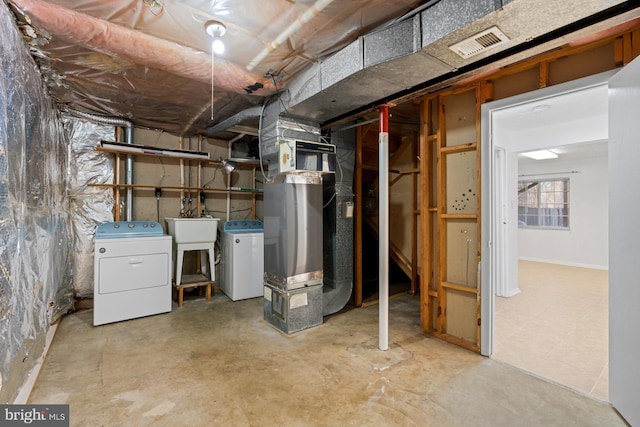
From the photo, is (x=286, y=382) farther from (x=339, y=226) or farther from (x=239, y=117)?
(x=239, y=117)

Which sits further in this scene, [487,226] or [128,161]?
[128,161]

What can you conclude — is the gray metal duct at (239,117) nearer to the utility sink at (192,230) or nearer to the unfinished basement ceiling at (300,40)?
the unfinished basement ceiling at (300,40)

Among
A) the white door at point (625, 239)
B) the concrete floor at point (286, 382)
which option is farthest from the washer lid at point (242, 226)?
the white door at point (625, 239)

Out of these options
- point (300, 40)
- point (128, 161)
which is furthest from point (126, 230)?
point (300, 40)

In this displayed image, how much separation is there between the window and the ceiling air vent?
6.56 meters

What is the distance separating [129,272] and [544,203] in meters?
8.31

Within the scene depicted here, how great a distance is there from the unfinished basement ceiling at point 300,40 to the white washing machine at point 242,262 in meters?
1.97

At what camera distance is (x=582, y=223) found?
617 centimetres

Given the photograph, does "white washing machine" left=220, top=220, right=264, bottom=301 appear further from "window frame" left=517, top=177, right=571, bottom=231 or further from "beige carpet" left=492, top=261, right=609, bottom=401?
"window frame" left=517, top=177, right=571, bottom=231

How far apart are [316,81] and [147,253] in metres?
2.67

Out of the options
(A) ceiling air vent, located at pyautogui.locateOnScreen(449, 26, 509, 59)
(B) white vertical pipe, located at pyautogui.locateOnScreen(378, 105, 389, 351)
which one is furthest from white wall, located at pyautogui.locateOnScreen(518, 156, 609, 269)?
(A) ceiling air vent, located at pyautogui.locateOnScreen(449, 26, 509, 59)

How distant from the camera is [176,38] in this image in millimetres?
1966

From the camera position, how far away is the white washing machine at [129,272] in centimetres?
308

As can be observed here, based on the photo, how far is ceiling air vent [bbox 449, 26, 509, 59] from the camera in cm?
157
